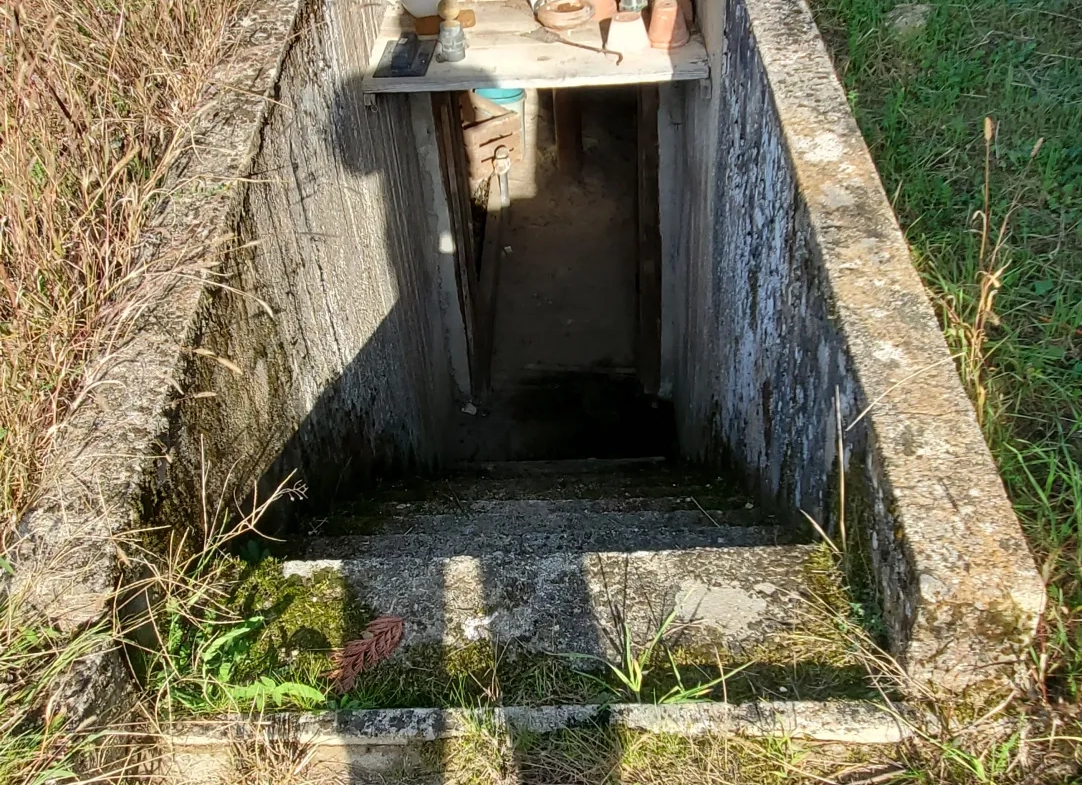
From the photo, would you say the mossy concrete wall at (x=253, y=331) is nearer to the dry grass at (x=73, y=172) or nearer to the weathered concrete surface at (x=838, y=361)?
the dry grass at (x=73, y=172)

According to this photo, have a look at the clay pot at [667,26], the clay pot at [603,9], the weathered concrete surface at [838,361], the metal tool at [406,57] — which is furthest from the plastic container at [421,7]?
the weathered concrete surface at [838,361]

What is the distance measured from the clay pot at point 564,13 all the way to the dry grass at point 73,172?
1876 mm

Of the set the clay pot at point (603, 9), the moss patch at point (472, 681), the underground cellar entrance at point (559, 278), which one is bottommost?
the underground cellar entrance at point (559, 278)

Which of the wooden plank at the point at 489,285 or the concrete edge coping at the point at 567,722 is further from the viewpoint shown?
the wooden plank at the point at 489,285

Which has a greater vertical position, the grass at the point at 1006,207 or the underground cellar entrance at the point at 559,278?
the grass at the point at 1006,207

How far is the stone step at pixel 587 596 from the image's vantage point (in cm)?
204

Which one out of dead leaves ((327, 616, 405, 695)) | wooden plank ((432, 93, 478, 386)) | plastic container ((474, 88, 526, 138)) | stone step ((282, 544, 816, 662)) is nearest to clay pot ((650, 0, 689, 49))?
wooden plank ((432, 93, 478, 386))

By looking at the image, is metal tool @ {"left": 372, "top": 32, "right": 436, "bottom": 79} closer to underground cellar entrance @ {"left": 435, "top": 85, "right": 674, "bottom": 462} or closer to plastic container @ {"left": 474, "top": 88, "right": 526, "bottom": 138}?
underground cellar entrance @ {"left": 435, "top": 85, "right": 674, "bottom": 462}

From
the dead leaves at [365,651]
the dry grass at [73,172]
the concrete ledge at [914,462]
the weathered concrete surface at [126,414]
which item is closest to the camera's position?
the concrete ledge at [914,462]

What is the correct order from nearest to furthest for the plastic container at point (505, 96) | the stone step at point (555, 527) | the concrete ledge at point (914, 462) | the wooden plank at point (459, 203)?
the concrete ledge at point (914, 462)
the stone step at point (555, 527)
the wooden plank at point (459, 203)
the plastic container at point (505, 96)

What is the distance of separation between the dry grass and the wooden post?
4.88 meters

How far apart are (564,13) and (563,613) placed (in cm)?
382

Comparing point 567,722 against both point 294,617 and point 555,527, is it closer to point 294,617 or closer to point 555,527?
point 294,617

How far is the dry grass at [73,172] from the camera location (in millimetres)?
2320
